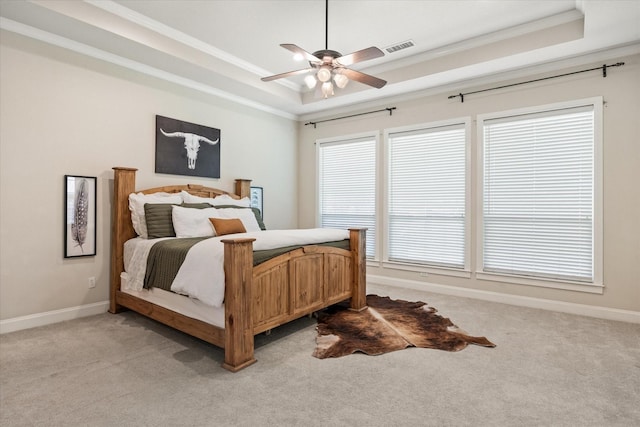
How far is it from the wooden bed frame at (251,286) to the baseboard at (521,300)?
4.55 ft

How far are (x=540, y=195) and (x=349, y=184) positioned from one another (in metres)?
2.67

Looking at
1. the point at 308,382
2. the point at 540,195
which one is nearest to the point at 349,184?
the point at 540,195

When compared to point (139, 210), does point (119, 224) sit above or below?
below

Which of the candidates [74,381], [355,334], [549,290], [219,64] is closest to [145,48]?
[219,64]

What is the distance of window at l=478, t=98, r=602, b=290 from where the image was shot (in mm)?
3670

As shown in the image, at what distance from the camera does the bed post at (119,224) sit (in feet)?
11.9

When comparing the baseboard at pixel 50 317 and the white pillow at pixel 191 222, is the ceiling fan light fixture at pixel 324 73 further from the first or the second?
the baseboard at pixel 50 317

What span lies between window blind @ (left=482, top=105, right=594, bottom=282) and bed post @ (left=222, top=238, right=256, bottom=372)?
3.22 meters

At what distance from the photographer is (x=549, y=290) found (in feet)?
12.7

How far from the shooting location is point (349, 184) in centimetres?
562

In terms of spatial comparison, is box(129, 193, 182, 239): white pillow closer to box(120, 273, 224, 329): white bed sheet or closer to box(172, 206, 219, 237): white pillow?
box(172, 206, 219, 237): white pillow

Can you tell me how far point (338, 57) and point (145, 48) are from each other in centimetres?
214

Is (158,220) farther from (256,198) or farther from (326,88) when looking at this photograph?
(326,88)

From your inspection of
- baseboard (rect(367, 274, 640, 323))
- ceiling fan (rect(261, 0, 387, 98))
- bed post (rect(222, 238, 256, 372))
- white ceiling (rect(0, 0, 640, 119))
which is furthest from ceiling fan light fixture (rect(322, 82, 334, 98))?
baseboard (rect(367, 274, 640, 323))
